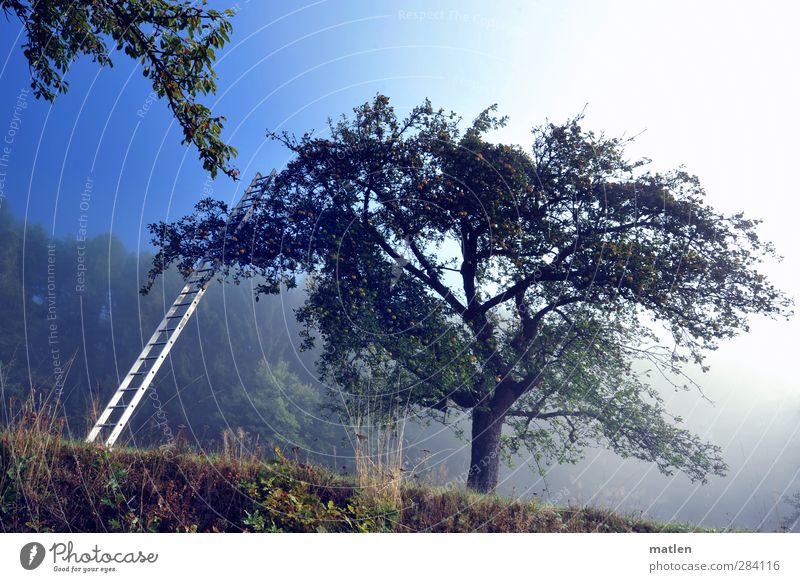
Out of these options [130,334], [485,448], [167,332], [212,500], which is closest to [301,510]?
[212,500]

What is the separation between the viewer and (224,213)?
859cm

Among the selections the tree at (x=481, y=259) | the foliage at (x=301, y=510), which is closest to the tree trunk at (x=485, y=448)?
the tree at (x=481, y=259)

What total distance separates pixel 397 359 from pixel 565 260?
11.2ft

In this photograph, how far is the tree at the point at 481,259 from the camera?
322 inches

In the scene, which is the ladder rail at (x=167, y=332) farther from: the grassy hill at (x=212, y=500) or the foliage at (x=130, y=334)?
the foliage at (x=130, y=334)

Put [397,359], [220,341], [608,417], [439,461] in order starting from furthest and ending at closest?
[220,341]
[608,417]
[397,359]
[439,461]

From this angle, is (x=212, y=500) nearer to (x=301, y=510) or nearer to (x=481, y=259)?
(x=301, y=510)

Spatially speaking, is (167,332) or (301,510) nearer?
(301,510)

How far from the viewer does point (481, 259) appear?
852 cm

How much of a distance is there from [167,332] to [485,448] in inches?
227

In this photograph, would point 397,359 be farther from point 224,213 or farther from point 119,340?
point 119,340

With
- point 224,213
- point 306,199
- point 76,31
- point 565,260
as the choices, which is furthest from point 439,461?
point 76,31

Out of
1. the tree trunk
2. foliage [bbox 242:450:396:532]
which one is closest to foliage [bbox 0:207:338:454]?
the tree trunk

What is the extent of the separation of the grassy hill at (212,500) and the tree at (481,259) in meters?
2.37
